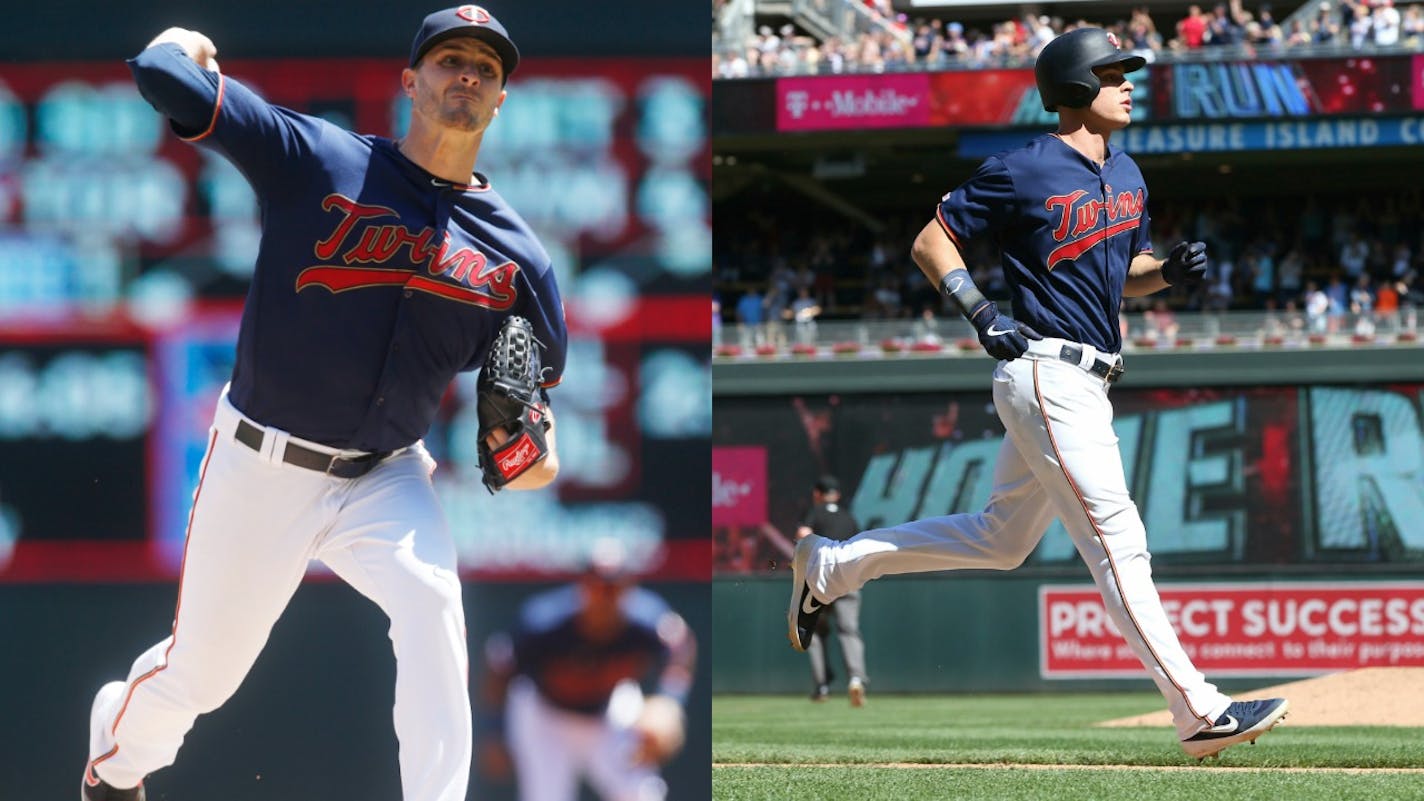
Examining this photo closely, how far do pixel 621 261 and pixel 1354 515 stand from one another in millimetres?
14557

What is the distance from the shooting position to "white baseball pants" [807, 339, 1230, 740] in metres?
5.05

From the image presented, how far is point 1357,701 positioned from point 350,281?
8880 mm

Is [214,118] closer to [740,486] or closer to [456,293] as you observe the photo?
[456,293]

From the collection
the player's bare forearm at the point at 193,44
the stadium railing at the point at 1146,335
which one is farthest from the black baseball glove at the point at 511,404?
the stadium railing at the point at 1146,335

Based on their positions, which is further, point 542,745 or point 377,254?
point 542,745

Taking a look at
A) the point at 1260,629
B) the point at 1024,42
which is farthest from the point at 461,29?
the point at 1024,42

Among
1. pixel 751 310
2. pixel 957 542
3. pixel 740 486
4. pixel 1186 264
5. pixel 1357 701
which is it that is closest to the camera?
pixel 1186 264

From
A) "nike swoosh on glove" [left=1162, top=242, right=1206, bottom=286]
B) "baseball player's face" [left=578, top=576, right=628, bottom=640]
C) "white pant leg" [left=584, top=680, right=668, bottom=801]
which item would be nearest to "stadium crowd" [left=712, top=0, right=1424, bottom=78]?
"nike swoosh on glove" [left=1162, top=242, right=1206, bottom=286]

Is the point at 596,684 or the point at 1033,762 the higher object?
the point at 596,684

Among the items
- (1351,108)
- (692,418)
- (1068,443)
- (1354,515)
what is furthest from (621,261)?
(1351,108)

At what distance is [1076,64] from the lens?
5.46 metres

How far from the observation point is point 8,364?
18.8ft

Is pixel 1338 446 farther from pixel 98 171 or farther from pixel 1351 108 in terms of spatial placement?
pixel 98 171

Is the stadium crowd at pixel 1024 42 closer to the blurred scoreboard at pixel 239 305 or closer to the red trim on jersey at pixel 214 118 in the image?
the blurred scoreboard at pixel 239 305
